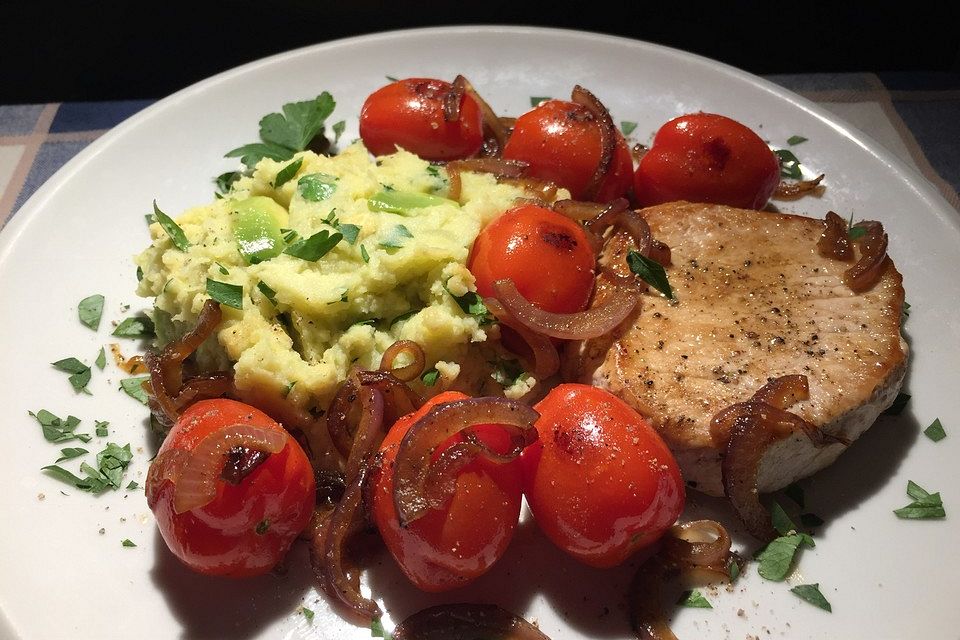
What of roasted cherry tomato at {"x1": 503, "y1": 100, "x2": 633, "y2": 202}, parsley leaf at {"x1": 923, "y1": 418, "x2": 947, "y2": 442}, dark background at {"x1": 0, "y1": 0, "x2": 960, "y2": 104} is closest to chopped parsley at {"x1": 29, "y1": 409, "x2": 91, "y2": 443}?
roasted cherry tomato at {"x1": 503, "y1": 100, "x2": 633, "y2": 202}

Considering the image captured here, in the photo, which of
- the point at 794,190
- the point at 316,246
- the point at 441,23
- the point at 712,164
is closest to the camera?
the point at 316,246

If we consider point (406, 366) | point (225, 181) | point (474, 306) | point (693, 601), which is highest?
point (474, 306)

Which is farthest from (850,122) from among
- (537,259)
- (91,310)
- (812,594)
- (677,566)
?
(91,310)

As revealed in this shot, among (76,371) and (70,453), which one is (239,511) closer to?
(70,453)

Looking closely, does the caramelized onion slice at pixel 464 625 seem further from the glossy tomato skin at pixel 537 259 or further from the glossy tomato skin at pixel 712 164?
the glossy tomato skin at pixel 712 164

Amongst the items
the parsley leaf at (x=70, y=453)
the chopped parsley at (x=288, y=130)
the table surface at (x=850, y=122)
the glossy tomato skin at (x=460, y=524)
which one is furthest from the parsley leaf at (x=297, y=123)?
the glossy tomato skin at (x=460, y=524)

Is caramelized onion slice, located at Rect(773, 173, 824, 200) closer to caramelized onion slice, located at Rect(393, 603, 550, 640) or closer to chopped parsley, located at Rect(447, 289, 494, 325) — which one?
chopped parsley, located at Rect(447, 289, 494, 325)

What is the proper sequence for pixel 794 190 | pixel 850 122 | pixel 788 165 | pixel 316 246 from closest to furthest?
pixel 316 246, pixel 794 190, pixel 788 165, pixel 850 122
